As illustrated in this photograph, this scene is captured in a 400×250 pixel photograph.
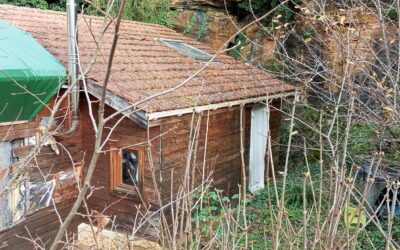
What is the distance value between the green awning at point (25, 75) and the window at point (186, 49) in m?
3.73

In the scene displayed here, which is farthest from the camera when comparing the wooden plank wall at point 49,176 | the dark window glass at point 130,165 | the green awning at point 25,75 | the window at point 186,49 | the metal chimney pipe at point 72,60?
the window at point 186,49

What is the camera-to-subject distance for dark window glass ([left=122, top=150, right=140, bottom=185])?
23.1ft

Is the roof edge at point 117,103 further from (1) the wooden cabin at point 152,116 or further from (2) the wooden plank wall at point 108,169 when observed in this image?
(2) the wooden plank wall at point 108,169

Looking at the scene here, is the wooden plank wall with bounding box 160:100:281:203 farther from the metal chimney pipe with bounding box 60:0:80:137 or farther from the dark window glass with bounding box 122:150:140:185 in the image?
the metal chimney pipe with bounding box 60:0:80:137

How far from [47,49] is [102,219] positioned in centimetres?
485

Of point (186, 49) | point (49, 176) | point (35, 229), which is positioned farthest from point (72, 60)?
point (186, 49)

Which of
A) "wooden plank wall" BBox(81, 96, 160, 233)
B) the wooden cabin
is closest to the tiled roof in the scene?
the wooden cabin

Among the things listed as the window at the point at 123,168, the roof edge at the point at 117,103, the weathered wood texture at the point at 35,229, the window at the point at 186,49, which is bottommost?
the weathered wood texture at the point at 35,229

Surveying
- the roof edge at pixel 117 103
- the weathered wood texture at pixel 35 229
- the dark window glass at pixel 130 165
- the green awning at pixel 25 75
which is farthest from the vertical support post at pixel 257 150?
the green awning at pixel 25 75

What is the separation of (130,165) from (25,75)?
7.58 ft

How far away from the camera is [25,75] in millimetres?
5867

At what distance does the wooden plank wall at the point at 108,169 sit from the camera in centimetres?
676

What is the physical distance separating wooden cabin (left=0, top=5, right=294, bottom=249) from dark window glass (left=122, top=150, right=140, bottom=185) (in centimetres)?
2

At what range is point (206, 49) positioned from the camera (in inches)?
450
